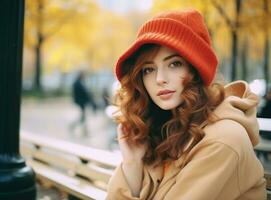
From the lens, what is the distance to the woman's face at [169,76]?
227 cm

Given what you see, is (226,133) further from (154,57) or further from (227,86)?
(227,86)

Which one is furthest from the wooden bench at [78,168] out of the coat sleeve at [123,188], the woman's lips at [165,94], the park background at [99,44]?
the woman's lips at [165,94]

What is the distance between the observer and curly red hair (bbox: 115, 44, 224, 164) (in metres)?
2.23

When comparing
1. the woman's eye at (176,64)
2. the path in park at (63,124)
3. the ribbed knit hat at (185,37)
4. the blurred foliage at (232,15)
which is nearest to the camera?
the ribbed knit hat at (185,37)

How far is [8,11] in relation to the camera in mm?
3611

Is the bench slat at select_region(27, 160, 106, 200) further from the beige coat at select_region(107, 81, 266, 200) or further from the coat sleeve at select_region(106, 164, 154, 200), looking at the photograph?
the beige coat at select_region(107, 81, 266, 200)

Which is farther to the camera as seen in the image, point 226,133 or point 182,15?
point 182,15

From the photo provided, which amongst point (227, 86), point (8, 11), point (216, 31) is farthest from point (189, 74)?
point (216, 31)

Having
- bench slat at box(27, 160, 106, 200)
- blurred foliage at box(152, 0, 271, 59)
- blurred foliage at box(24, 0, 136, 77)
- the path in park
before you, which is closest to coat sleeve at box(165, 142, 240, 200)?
bench slat at box(27, 160, 106, 200)

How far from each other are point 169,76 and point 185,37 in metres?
0.22

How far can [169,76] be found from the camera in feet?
7.48

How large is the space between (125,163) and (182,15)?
88 centimetres

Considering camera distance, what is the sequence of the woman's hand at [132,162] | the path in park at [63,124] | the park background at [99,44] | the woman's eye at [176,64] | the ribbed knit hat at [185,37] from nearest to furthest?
the ribbed knit hat at [185,37], the woman's eye at [176,64], the woman's hand at [132,162], the park background at [99,44], the path in park at [63,124]

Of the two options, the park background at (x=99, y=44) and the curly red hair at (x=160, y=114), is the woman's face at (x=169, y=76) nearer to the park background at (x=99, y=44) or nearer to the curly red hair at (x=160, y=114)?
the curly red hair at (x=160, y=114)
